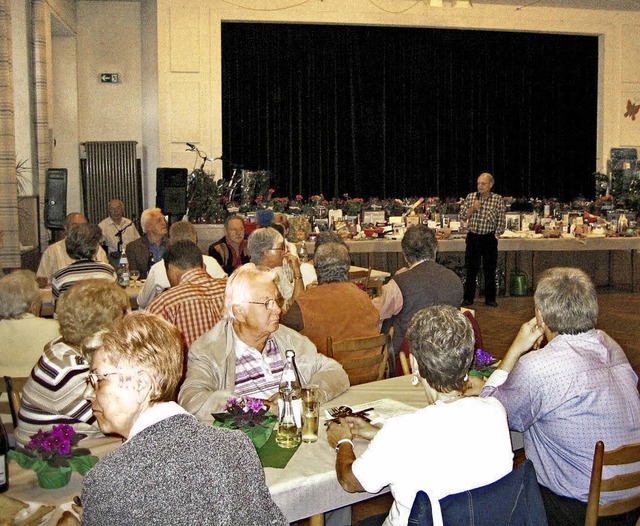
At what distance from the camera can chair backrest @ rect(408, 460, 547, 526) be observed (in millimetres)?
1958

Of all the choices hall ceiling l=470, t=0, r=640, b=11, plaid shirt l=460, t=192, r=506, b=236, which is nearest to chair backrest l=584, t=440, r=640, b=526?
plaid shirt l=460, t=192, r=506, b=236

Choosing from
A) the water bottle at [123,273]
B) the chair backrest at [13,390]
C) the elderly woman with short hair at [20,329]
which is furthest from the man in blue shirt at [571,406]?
the water bottle at [123,273]

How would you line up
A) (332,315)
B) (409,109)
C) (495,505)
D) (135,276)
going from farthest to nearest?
(409,109), (135,276), (332,315), (495,505)

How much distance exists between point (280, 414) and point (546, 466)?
2.97ft

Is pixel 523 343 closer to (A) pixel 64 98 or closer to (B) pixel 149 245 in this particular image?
(B) pixel 149 245

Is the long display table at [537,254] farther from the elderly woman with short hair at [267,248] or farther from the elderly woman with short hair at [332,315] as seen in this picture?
the elderly woman with short hair at [332,315]

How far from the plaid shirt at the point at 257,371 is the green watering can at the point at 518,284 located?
770 cm

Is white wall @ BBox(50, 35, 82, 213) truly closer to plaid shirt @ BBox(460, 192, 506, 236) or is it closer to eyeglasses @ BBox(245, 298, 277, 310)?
plaid shirt @ BBox(460, 192, 506, 236)

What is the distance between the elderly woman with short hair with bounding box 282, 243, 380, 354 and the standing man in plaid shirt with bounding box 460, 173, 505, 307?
5.69 m

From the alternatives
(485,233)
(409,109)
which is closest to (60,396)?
(485,233)

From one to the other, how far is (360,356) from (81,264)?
7.12 ft

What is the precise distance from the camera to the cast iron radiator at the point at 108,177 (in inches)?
480

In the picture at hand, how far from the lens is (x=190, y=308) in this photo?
12.9ft

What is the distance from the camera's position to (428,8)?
13008 mm
